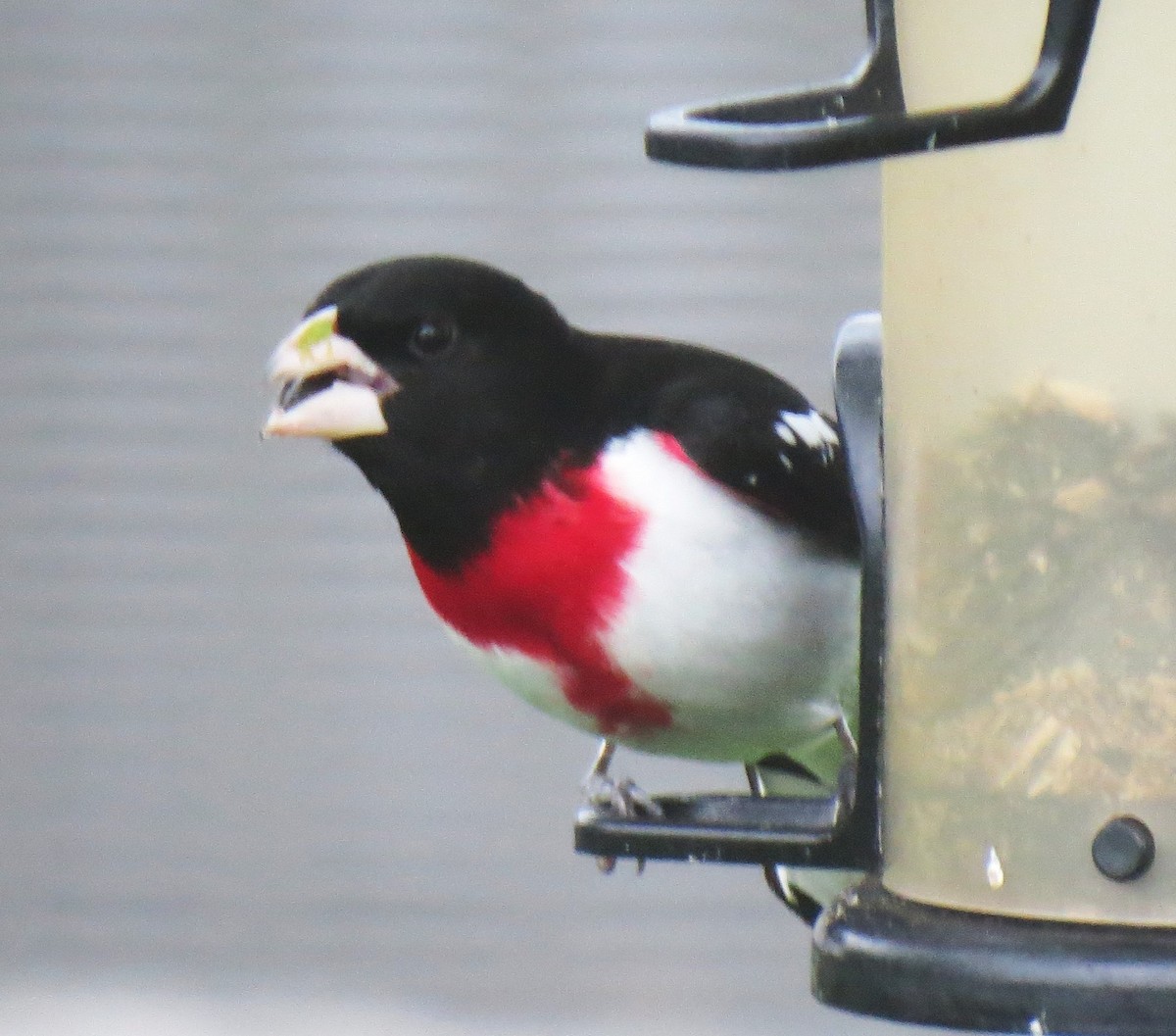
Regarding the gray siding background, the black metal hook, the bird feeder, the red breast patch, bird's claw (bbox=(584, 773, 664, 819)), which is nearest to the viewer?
the black metal hook

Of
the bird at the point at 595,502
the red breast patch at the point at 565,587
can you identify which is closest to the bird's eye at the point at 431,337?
the bird at the point at 595,502

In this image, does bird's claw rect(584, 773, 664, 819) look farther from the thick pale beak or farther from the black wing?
the thick pale beak

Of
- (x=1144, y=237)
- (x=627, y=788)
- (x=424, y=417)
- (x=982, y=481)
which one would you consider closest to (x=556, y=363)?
(x=424, y=417)

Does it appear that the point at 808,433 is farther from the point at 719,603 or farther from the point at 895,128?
the point at 895,128

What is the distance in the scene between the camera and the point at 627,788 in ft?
6.85

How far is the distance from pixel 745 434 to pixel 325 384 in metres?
0.36

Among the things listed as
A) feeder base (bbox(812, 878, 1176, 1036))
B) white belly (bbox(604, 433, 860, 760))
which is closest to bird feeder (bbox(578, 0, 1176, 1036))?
feeder base (bbox(812, 878, 1176, 1036))

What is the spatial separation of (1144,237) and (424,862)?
3.36 m

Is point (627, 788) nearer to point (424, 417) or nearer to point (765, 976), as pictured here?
point (424, 417)

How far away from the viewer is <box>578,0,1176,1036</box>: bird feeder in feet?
4.94

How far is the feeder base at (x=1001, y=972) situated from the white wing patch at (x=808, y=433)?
1.78ft

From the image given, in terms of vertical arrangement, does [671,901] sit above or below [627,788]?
below

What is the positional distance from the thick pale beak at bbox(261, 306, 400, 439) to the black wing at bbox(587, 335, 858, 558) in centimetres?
22

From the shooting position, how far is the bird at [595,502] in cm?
197
